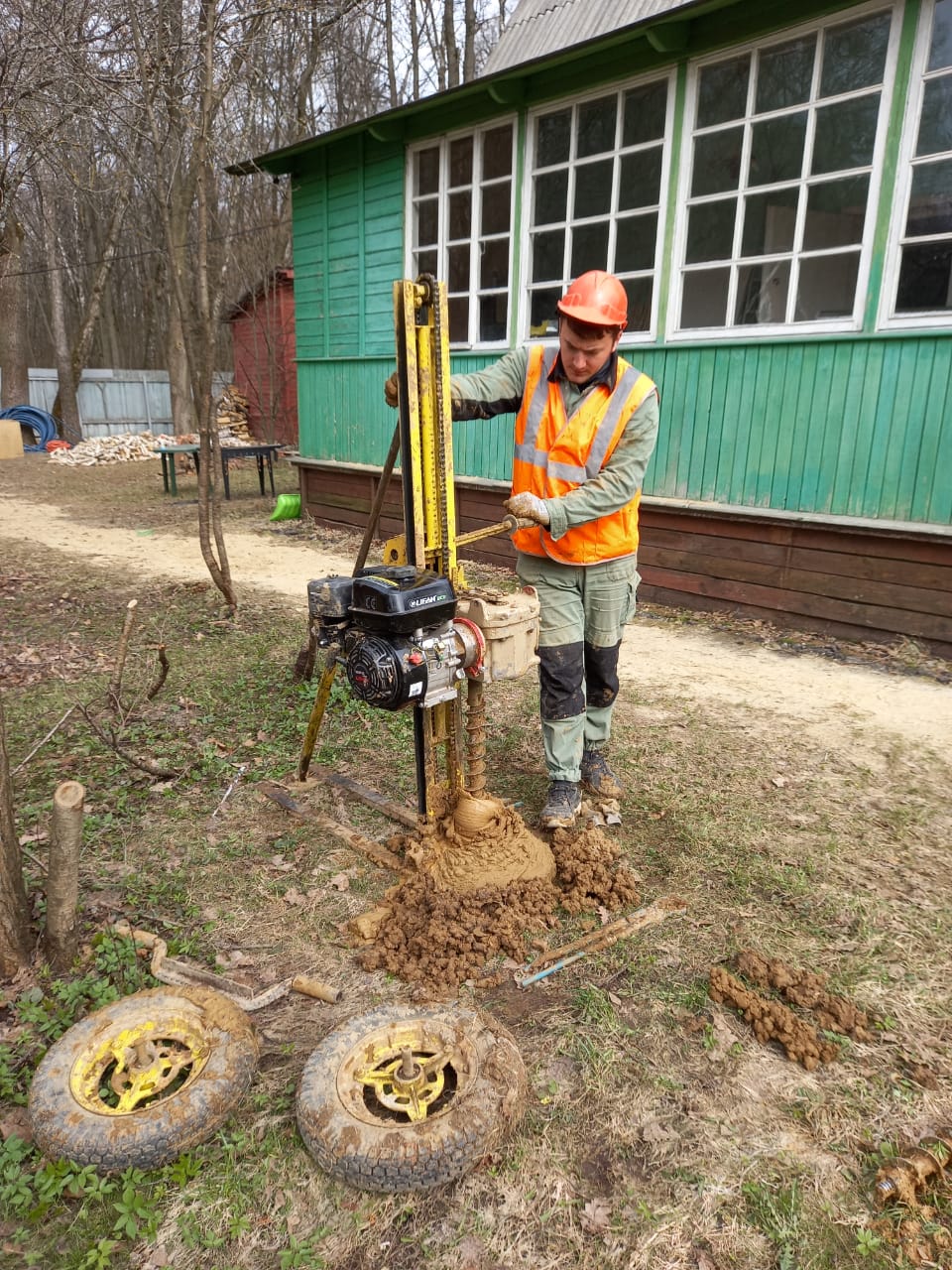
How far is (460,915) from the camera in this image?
278cm

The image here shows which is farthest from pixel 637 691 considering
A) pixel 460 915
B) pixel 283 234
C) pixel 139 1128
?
pixel 283 234

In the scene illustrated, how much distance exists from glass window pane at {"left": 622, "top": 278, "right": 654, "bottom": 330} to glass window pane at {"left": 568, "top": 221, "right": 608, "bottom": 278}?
1.20ft

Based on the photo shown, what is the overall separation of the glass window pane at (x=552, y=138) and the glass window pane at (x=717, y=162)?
4.54 ft

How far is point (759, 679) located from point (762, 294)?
3.05 metres

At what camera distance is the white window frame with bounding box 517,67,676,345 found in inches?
261

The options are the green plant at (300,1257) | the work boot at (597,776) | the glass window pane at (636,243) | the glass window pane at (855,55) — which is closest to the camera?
the green plant at (300,1257)

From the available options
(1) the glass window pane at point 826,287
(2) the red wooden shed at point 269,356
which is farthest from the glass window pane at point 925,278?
(2) the red wooden shed at point 269,356

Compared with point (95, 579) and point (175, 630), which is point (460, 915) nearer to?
point (175, 630)

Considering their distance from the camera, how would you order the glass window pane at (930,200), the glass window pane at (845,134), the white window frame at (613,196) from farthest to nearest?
the white window frame at (613,196) < the glass window pane at (845,134) < the glass window pane at (930,200)

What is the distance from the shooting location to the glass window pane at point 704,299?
6.66 meters

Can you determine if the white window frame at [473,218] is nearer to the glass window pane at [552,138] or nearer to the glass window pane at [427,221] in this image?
the glass window pane at [427,221]

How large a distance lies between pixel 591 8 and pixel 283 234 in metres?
13.0

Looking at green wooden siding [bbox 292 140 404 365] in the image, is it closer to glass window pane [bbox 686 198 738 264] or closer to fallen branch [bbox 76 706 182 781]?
glass window pane [bbox 686 198 738 264]

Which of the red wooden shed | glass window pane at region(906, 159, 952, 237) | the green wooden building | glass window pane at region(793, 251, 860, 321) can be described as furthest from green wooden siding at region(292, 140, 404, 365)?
the red wooden shed
